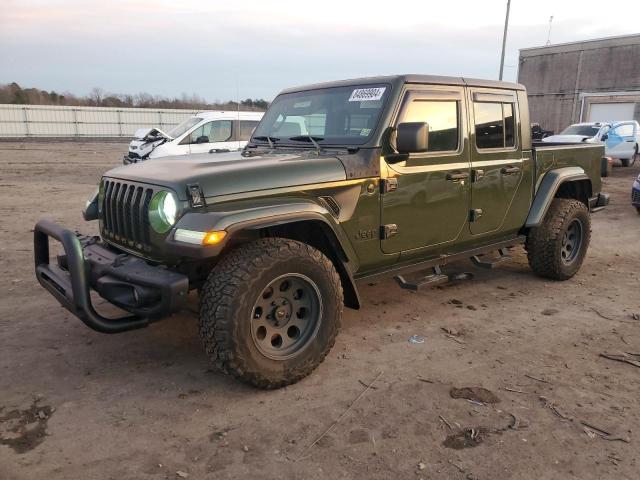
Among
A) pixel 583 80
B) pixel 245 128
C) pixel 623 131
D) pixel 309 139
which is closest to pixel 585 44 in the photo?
pixel 583 80

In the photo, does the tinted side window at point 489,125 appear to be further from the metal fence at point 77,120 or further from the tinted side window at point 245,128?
the metal fence at point 77,120

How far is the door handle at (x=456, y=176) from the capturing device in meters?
4.23

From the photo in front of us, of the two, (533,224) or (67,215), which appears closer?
(533,224)

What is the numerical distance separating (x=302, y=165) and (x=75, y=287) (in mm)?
1597

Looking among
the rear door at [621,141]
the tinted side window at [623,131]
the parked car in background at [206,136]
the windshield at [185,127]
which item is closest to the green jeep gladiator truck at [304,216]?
the parked car in background at [206,136]

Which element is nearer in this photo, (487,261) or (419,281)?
(419,281)

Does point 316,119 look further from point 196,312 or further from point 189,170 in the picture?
point 196,312

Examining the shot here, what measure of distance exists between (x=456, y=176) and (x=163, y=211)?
2412 mm

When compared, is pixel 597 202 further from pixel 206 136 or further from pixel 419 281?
pixel 206 136

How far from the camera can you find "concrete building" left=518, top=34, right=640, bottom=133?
29234mm

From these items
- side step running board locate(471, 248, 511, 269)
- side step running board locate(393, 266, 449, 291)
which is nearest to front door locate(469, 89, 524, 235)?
side step running board locate(471, 248, 511, 269)

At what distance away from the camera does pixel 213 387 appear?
3373 mm

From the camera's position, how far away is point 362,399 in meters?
3.23

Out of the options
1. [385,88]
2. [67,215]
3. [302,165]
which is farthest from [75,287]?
[67,215]
